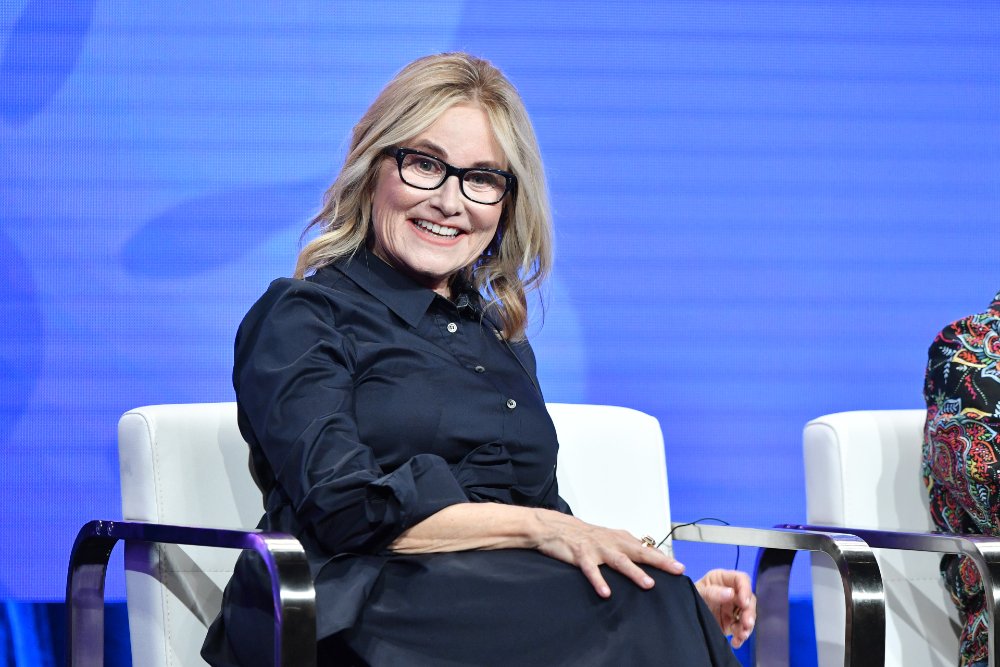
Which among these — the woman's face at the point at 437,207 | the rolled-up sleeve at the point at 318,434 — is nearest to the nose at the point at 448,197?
the woman's face at the point at 437,207

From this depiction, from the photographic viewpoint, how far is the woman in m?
1.67

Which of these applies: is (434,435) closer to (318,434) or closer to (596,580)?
(318,434)

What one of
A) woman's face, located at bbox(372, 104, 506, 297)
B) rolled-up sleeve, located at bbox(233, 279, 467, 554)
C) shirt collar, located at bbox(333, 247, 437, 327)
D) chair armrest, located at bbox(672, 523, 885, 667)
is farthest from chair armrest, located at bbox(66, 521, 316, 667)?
chair armrest, located at bbox(672, 523, 885, 667)

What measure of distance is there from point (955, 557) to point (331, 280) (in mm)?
1149

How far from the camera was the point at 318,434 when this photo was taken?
1785 mm

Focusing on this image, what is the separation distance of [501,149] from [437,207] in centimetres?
15

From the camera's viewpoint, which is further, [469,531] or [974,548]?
[974,548]

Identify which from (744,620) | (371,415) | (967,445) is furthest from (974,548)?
(371,415)

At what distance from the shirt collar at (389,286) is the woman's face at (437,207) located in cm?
4

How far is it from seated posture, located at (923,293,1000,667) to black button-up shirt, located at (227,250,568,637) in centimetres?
64

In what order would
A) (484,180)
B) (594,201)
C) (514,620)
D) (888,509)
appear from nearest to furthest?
(514,620) < (484,180) < (888,509) < (594,201)

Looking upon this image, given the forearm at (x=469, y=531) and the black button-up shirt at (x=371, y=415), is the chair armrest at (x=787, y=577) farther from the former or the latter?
the forearm at (x=469, y=531)

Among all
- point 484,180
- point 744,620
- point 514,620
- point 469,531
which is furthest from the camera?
point 484,180

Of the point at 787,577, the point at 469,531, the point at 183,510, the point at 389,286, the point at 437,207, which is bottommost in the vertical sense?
the point at 787,577
